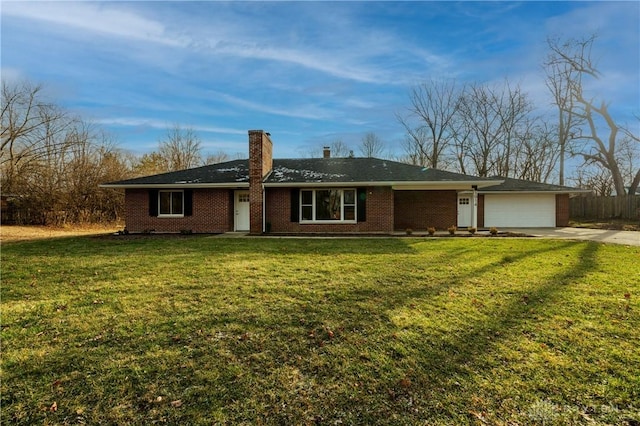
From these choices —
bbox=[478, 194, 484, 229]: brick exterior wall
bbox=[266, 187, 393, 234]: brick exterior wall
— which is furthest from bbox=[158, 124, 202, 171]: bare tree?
bbox=[478, 194, 484, 229]: brick exterior wall

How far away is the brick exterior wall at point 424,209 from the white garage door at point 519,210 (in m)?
4.33

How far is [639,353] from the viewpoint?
3.46 m

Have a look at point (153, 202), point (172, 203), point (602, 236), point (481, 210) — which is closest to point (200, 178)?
point (172, 203)

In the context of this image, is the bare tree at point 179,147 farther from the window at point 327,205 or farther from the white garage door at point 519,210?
the white garage door at point 519,210

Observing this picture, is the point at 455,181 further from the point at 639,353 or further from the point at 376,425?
the point at 376,425

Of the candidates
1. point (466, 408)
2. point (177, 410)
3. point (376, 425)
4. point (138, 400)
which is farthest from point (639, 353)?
point (138, 400)

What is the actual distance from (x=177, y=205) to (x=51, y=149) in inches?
551

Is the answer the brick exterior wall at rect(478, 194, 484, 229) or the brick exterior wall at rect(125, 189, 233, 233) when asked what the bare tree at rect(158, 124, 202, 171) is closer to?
the brick exterior wall at rect(125, 189, 233, 233)

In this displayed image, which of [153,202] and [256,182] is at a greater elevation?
[256,182]

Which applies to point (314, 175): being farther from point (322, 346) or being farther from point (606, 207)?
point (606, 207)

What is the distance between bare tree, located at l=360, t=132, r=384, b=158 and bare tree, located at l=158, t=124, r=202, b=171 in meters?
18.6

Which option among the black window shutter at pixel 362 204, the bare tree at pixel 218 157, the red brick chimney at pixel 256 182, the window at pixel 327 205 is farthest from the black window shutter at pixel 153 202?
the bare tree at pixel 218 157

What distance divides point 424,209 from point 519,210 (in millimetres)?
7105

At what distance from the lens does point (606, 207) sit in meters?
23.6
